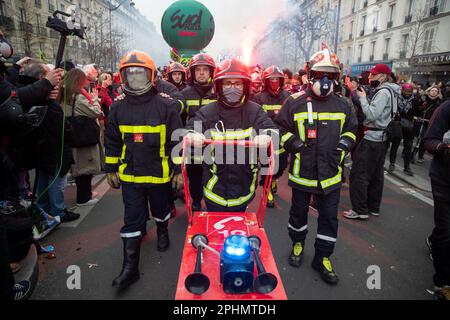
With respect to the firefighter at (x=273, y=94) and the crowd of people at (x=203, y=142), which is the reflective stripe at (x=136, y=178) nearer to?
the crowd of people at (x=203, y=142)

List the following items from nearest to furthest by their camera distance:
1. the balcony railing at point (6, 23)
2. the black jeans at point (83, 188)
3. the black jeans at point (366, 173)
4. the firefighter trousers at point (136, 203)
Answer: the firefighter trousers at point (136, 203)
the black jeans at point (366, 173)
the black jeans at point (83, 188)
the balcony railing at point (6, 23)

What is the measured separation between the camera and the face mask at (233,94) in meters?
2.86

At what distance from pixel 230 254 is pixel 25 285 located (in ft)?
7.22

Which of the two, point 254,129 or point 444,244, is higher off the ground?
point 254,129

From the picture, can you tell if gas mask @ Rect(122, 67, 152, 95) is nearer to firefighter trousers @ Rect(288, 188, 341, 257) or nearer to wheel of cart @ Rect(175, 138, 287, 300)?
wheel of cart @ Rect(175, 138, 287, 300)

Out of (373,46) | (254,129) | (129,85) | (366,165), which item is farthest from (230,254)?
(373,46)

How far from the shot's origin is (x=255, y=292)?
179 cm

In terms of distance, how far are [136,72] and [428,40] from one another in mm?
30388

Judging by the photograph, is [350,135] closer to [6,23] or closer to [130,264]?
[130,264]

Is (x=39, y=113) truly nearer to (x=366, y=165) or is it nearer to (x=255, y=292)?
(x=255, y=292)

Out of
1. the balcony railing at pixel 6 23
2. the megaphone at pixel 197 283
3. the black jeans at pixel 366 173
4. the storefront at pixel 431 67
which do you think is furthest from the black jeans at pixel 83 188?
the balcony railing at pixel 6 23

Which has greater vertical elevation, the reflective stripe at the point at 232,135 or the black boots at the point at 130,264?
the reflective stripe at the point at 232,135

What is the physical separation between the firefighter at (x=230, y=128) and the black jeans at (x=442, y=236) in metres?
1.75

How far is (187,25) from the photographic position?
8977 mm
